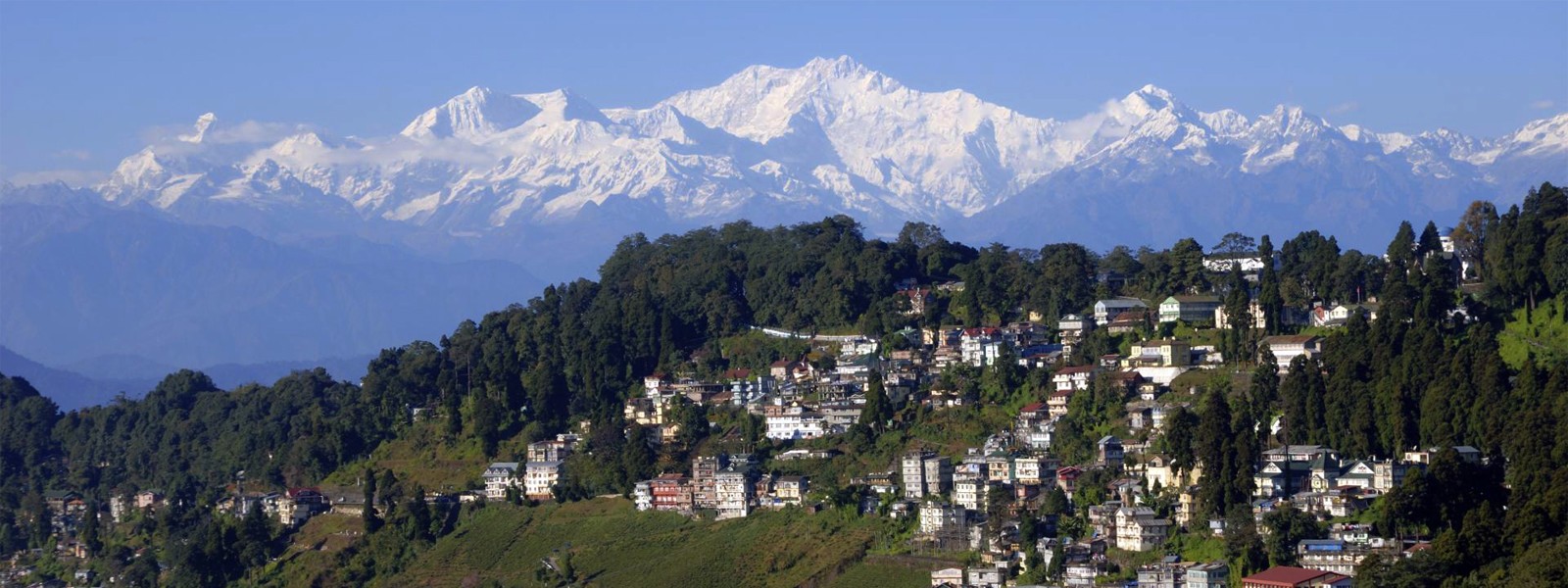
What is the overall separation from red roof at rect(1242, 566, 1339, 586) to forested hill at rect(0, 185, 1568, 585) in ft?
7.93

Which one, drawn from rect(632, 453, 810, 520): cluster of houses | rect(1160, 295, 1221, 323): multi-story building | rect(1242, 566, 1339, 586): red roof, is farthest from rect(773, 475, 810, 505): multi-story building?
rect(1242, 566, 1339, 586): red roof

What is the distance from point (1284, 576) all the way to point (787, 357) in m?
24.6

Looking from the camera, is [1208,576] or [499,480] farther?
[499,480]

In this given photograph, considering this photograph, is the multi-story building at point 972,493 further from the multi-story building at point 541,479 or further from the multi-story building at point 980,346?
the multi-story building at point 541,479

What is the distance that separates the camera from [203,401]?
76750mm

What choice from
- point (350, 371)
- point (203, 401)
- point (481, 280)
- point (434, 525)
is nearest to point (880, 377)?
point (434, 525)

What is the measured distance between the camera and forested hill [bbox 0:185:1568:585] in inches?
1889

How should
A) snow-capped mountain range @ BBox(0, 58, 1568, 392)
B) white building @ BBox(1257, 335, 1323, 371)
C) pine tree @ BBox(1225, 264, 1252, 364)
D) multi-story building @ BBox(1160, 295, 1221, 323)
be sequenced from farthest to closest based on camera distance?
1. snow-capped mountain range @ BBox(0, 58, 1568, 392)
2. multi-story building @ BBox(1160, 295, 1221, 323)
3. pine tree @ BBox(1225, 264, 1252, 364)
4. white building @ BBox(1257, 335, 1323, 371)

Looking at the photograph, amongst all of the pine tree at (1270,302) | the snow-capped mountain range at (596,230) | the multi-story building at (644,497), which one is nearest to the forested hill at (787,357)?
the pine tree at (1270,302)

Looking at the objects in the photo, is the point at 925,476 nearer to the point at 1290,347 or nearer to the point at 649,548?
the point at 649,548

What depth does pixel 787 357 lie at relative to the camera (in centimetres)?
6494

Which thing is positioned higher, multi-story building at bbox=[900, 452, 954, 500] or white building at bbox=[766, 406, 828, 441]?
white building at bbox=[766, 406, 828, 441]

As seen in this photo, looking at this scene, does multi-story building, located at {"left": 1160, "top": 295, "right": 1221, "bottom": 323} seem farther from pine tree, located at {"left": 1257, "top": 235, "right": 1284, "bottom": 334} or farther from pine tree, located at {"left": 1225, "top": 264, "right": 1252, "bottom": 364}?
pine tree, located at {"left": 1225, "top": 264, "right": 1252, "bottom": 364}

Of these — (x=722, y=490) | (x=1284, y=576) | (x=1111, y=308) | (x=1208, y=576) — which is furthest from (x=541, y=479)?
(x=1284, y=576)
